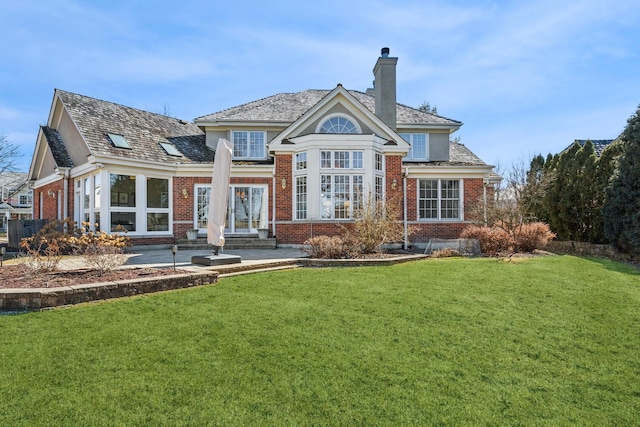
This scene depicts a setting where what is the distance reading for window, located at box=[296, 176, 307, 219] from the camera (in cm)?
1464

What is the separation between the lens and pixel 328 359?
398 centimetres

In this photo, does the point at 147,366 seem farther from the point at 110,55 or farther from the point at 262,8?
the point at 110,55

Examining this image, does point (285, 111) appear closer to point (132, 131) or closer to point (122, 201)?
point (132, 131)

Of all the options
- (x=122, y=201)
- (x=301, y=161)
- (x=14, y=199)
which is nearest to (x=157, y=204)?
(x=122, y=201)

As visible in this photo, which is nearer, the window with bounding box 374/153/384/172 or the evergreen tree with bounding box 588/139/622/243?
the evergreen tree with bounding box 588/139/622/243

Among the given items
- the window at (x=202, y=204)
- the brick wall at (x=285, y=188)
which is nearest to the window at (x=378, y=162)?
the brick wall at (x=285, y=188)

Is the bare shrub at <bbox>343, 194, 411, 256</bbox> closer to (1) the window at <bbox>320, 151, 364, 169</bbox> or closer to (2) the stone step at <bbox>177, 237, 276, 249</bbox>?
(1) the window at <bbox>320, 151, 364, 169</bbox>

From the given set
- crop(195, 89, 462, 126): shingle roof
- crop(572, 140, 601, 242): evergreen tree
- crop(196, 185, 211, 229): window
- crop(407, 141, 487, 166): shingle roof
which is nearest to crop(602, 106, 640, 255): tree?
crop(572, 140, 601, 242): evergreen tree

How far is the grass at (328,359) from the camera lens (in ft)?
10.2

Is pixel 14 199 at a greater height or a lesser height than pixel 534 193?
greater

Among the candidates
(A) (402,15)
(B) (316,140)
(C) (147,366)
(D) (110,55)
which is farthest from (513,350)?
(D) (110,55)

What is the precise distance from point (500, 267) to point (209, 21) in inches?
374

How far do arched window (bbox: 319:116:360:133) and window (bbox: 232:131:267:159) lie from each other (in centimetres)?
403

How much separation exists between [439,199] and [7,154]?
38063 millimetres
